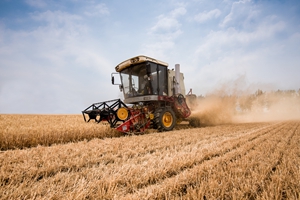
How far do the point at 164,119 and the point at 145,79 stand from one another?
6.42 ft

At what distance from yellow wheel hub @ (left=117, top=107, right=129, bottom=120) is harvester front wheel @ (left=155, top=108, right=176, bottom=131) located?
130cm

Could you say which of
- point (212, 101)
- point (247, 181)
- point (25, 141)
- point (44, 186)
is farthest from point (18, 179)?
point (212, 101)

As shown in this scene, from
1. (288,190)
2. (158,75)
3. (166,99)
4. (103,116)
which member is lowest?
(288,190)

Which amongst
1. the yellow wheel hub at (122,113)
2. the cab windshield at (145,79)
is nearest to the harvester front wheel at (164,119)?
the cab windshield at (145,79)

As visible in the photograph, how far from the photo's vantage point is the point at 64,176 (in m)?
1.68

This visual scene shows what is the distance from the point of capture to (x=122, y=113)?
17.2 feet

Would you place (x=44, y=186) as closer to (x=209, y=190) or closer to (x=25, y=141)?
(x=209, y=190)

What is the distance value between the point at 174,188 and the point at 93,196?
0.71 metres

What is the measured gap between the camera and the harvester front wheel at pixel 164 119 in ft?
19.3

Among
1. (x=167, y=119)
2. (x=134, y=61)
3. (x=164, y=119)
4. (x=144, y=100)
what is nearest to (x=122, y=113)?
(x=144, y=100)

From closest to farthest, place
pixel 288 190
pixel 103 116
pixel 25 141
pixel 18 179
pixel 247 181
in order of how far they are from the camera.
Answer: pixel 288 190 → pixel 247 181 → pixel 18 179 → pixel 25 141 → pixel 103 116

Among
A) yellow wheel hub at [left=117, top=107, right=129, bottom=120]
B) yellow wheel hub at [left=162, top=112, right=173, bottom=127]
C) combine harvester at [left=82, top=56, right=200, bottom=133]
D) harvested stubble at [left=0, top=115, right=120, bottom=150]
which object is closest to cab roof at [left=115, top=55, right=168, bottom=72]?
combine harvester at [left=82, top=56, right=200, bottom=133]

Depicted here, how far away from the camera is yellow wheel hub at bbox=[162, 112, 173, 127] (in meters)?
6.39

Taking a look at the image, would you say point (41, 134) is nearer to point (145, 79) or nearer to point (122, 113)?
point (122, 113)
